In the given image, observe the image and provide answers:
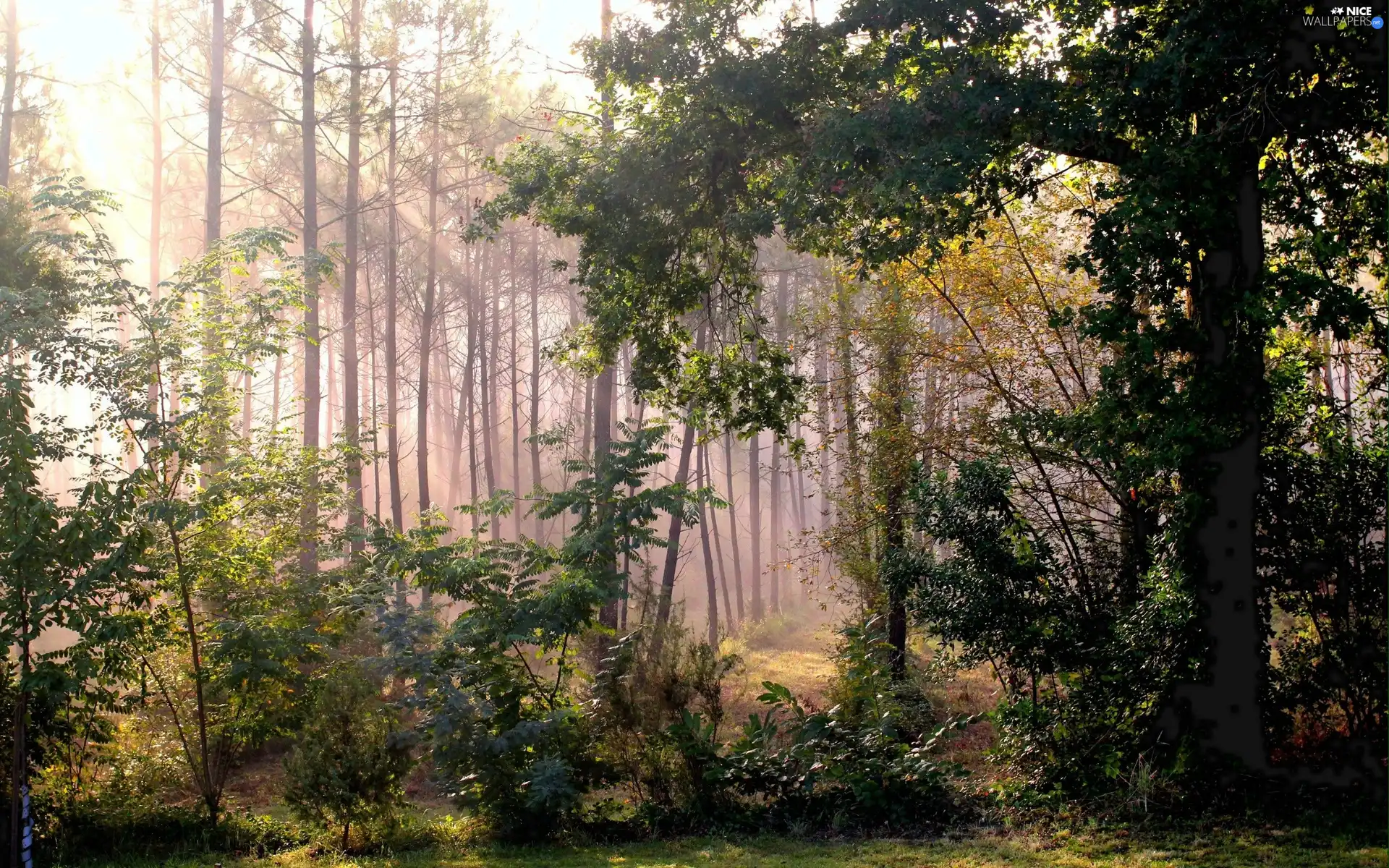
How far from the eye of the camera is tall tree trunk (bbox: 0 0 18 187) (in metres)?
19.3

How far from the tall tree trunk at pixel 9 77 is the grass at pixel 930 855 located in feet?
57.0

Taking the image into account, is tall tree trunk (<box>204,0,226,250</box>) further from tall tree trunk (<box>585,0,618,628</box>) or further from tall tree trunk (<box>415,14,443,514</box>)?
tall tree trunk (<box>585,0,618,628</box>)

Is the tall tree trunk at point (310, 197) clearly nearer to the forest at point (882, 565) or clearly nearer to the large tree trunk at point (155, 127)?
the large tree trunk at point (155, 127)

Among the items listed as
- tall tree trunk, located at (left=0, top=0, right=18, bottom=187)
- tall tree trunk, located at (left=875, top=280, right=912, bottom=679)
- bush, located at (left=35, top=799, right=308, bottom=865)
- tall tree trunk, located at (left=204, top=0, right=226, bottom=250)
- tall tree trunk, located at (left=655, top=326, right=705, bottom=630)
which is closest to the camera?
bush, located at (left=35, top=799, right=308, bottom=865)

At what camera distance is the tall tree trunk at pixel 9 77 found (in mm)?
19344

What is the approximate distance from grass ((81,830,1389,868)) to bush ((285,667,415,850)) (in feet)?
1.37

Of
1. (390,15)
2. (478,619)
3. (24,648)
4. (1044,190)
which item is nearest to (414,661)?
(478,619)

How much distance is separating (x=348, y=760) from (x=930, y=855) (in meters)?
4.73

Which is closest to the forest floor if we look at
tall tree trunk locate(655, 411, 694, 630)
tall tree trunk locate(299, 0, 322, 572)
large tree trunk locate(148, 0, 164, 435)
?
tall tree trunk locate(655, 411, 694, 630)

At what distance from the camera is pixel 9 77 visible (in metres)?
20.3

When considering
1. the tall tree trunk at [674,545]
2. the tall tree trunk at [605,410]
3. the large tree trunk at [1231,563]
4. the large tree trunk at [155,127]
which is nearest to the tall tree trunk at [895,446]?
the tall tree trunk at [674,545]

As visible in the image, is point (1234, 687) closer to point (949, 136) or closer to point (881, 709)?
point (881, 709)

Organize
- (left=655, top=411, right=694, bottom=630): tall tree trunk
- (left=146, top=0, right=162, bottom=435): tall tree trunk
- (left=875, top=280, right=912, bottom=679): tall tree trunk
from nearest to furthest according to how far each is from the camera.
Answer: (left=875, top=280, right=912, bottom=679): tall tree trunk
(left=655, top=411, right=694, bottom=630): tall tree trunk
(left=146, top=0, right=162, bottom=435): tall tree trunk

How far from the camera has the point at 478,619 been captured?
29.6 ft
